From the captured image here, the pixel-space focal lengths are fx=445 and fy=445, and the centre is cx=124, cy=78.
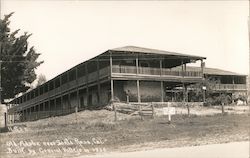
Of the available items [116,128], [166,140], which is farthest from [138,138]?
[116,128]

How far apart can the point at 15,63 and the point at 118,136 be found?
9068mm

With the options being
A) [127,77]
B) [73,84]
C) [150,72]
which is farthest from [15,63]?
[73,84]

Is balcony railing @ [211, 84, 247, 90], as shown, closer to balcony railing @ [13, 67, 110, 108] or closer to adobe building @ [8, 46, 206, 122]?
adobe building @ [8, 46, 206, 122]

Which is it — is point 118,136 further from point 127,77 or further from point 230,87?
point 230,87

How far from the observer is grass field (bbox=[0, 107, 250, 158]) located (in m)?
13.6

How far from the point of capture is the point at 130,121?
19.4m

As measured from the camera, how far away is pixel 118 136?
1575cm

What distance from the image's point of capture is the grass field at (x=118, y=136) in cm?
1365

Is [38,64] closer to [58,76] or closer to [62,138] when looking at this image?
[62,138]

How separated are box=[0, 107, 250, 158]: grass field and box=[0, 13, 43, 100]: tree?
436 cm

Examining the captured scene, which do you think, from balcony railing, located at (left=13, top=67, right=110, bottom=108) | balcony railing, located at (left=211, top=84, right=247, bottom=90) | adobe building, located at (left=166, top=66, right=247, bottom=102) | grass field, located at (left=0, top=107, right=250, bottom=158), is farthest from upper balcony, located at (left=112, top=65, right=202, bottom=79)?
grass field, located at (left=0, top=107, right=250, bottom=158)

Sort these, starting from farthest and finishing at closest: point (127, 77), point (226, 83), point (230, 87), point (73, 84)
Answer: point (226, 83)
point (230, 87)
point (73, 84)
point (127, 77)

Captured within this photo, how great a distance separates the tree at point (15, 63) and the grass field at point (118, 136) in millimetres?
4356

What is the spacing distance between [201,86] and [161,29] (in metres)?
19.0
